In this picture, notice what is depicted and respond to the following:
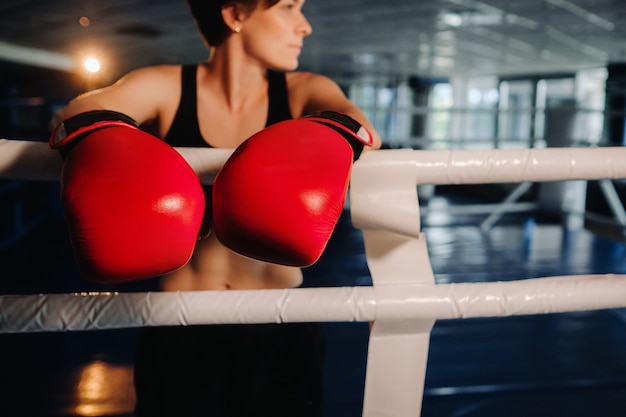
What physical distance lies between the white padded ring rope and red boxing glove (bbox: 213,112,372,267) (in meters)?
0.11

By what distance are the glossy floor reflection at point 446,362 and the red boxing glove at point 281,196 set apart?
824 millimetres

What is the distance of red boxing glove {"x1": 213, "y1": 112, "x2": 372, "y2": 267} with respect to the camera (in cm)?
40

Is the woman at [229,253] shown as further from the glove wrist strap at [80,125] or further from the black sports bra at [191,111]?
the glove wrist strap at [80,125]

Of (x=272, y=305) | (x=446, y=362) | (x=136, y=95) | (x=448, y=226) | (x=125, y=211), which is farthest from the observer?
(x=448, y=226)

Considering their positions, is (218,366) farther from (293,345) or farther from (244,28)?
(244,28)

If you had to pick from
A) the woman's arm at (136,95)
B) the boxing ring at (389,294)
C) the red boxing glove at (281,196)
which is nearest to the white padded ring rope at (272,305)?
the boxing ring at (389,294)

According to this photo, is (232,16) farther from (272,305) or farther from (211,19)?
(272,305)

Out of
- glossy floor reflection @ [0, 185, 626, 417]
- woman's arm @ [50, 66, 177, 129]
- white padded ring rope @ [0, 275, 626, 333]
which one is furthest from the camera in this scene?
glossy floor reflection @ [0, 185, 626, 417]

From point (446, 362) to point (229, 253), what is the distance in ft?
3.06

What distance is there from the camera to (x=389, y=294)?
538 millimetres

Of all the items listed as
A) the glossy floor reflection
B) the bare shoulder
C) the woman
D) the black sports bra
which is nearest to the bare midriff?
the woman

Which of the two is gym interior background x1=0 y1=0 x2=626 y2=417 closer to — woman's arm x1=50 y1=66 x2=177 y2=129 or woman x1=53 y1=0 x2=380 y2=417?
woman x1=53 y1=0 x2=380 y2=417

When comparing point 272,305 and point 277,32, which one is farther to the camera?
point 277,32

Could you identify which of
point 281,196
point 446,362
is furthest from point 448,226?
point 281,196
